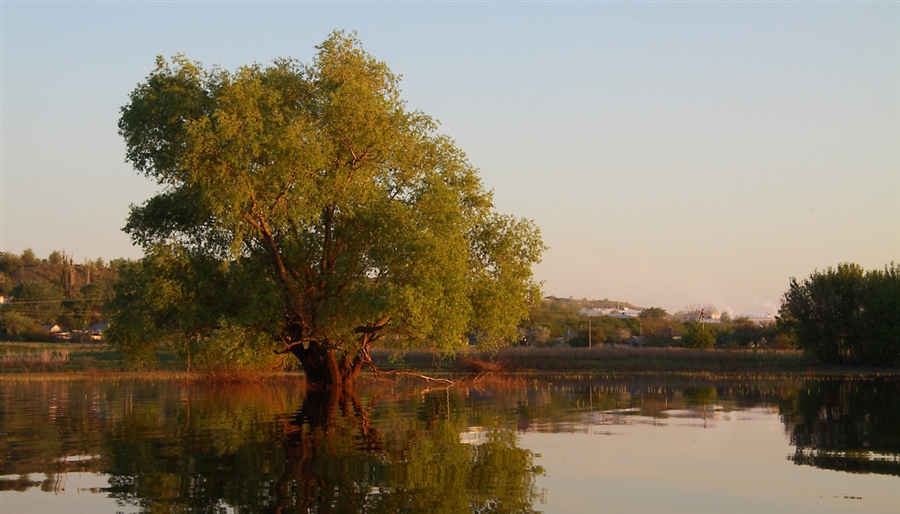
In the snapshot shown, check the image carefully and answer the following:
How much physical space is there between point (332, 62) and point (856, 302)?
5018 centimetres

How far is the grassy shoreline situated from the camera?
193ft

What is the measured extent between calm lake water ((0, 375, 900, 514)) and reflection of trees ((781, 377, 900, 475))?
0.23ft

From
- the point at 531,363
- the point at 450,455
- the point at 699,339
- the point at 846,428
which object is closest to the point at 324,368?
the point at 846,428

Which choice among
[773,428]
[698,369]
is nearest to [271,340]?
[773,428]

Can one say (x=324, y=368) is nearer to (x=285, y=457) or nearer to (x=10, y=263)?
(x=285, y=457)

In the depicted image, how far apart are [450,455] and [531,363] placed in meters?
48.6

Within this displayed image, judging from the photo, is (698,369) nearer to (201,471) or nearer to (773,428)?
(773,428)

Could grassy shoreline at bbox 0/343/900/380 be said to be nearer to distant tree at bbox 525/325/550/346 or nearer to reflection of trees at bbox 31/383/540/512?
reflection of trees at bbox 31/383/540/512

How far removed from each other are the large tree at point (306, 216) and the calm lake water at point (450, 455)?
4.47m

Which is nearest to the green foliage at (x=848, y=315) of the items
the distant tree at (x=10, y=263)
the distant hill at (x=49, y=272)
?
the distant hill at (x=49, y=272)

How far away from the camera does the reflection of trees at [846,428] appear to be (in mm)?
18172

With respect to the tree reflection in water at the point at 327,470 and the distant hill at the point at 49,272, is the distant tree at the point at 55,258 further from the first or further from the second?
the tree reflection in water at the point at 327,470

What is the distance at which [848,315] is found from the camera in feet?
233

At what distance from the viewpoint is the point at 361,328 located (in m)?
39.8
